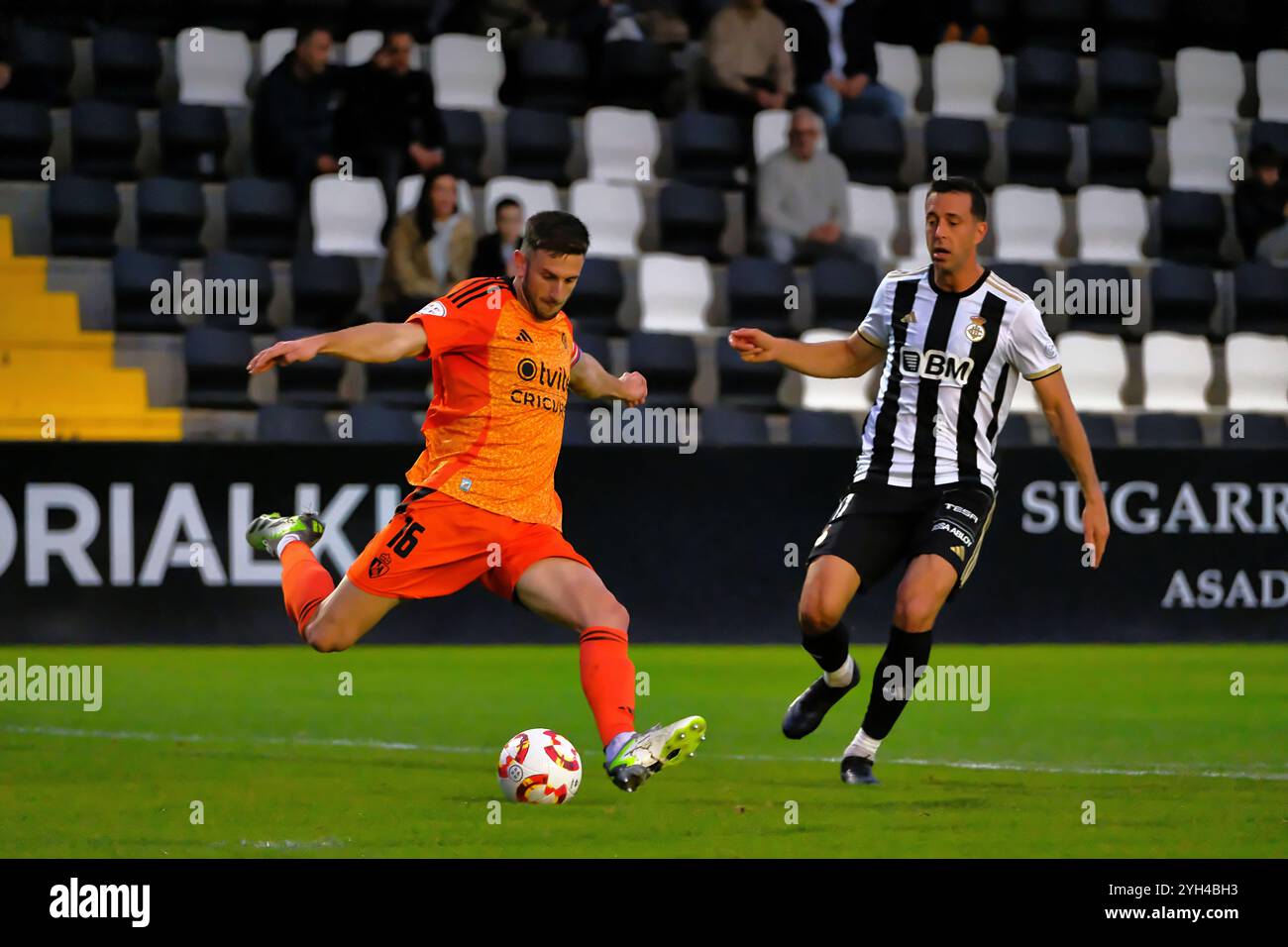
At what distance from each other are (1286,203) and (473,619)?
8.08 meters

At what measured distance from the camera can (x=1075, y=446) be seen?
727 centimetres

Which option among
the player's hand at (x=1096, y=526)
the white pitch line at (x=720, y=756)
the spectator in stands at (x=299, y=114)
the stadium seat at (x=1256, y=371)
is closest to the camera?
the player's hand at (x=1096, y=526)

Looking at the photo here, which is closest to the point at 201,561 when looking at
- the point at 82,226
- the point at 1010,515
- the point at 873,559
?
the point at 82,226

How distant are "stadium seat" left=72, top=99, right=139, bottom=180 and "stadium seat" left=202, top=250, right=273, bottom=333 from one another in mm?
1339

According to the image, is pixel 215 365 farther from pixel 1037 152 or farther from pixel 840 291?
pixel 1037 152

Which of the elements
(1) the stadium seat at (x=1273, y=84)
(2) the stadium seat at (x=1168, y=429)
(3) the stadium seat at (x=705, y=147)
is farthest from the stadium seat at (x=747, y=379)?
(1) the stadium seat at (x=1273, y=84)

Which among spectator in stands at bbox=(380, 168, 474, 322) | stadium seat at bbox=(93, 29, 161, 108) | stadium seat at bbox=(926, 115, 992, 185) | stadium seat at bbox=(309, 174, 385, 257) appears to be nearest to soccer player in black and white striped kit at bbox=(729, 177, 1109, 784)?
spectator in stands at bbox=(380, 168, 474, 322)

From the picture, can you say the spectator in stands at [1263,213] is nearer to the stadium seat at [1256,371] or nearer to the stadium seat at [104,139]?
the stadium seat at [1256,371]

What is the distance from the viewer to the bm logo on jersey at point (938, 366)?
7426mm

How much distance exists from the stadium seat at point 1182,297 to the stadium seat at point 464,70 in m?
5.55

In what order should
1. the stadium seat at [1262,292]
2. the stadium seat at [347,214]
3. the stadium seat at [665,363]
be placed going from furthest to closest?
1. the stadium seat at [1262,292]
2. the stadium seat at [347,214]
3. the stadium seat at [665,363]

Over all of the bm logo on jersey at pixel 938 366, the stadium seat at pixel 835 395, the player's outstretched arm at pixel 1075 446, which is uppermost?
the stadium seat at pixel 835 395

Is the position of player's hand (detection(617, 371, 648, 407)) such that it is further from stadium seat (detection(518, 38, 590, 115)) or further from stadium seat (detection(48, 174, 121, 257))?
stadium seat (detection(518, 38, 590, 115))

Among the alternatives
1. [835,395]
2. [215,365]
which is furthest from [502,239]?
[835,395]
